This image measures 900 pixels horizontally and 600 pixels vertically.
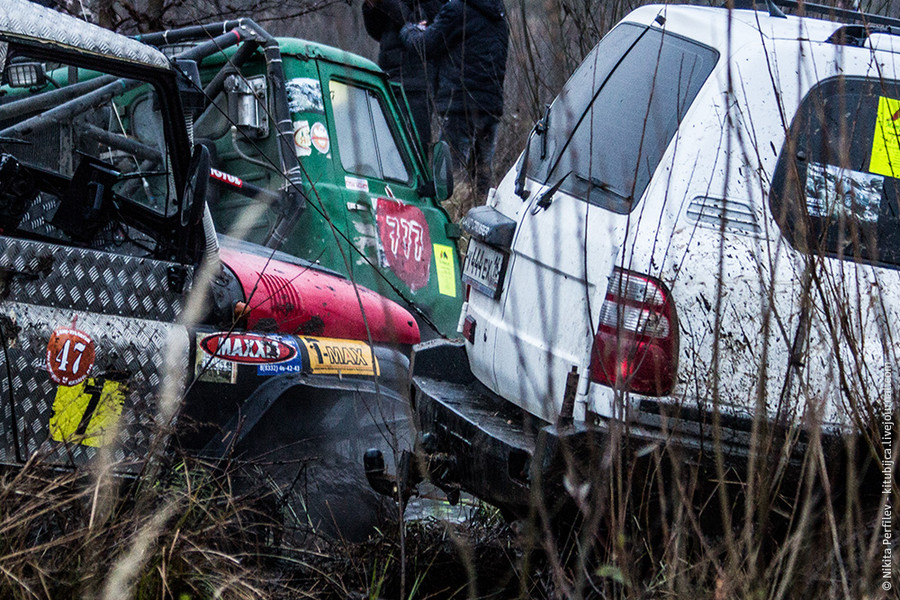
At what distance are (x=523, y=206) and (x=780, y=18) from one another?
1.05 m

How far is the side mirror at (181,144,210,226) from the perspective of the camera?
331cm

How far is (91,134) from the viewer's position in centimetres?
406

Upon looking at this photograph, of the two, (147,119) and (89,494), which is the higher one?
(147,119)

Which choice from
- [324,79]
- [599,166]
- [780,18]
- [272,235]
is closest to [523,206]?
[599,166]

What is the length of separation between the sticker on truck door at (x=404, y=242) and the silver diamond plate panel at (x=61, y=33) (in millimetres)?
2777

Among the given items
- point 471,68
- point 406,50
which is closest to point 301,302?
point 471,68

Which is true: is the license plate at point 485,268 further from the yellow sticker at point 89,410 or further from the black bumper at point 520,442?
the yellow sticker at point 89,410

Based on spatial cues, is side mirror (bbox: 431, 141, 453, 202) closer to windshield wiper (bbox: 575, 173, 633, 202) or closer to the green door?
the green door

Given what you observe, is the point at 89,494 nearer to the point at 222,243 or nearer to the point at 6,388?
the point at 6,388

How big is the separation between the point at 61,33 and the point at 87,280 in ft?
2.59

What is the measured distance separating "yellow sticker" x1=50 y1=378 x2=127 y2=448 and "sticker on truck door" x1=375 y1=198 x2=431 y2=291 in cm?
282

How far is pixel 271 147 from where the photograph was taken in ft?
19.4

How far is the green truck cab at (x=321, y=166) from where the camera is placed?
19.0 ft

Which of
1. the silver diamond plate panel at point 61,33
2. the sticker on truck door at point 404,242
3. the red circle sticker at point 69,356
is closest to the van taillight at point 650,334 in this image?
the red circle sticker at point 69,356
